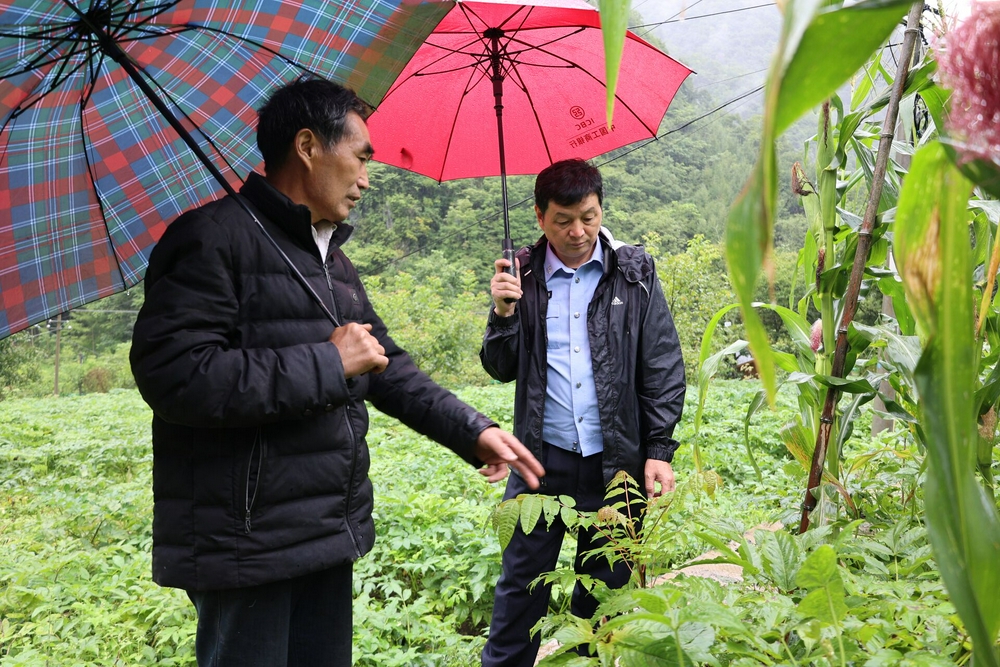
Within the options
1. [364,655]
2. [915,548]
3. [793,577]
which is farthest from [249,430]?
[364,655]

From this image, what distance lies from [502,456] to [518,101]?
4.72ft

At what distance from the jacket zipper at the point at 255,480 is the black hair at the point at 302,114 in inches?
19.4

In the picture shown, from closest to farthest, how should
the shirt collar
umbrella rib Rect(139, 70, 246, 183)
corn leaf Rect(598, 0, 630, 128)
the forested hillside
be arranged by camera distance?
corn leaf Rect(598, 0, 630, 128)
umbrella rib Rect(139, 70, 246, 183)
the shirt collar
the forested hillside

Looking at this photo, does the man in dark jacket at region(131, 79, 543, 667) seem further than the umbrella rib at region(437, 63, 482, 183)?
No

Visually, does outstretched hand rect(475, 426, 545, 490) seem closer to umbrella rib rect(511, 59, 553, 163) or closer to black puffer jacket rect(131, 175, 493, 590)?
black puffer jacket rect(131, 175, 493, 590)

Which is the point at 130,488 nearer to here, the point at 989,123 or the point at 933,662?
the point at 933,662

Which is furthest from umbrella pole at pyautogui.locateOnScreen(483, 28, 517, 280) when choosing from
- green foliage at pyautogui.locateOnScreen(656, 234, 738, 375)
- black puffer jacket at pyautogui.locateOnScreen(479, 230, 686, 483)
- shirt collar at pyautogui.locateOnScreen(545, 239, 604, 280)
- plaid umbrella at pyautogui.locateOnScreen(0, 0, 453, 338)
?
green foliage at pyautogui.locateOnScreen(656, 234, 738, 375)

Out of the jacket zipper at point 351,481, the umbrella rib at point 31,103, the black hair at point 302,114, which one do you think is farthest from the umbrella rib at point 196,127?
the jacket zipper at point 351,481

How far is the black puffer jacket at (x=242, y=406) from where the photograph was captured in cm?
123

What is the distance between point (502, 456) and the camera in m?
1.40

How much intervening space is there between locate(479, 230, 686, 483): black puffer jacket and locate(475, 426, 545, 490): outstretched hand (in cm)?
62

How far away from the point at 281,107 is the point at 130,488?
389cm

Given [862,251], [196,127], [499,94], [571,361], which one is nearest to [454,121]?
[499,94]

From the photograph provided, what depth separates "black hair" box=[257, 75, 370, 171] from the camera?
1396mm
